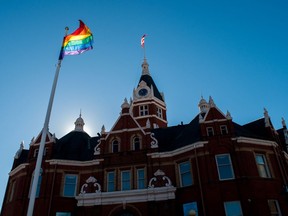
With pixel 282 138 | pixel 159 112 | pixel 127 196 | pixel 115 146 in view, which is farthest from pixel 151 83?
pixel 127 196

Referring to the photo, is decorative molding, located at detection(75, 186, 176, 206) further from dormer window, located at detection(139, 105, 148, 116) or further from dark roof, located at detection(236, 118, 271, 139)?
dormer window, located at detection(139, 105, 148, 116)

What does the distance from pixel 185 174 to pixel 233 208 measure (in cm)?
547

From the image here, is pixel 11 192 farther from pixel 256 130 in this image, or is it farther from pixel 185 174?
pixel 256 130

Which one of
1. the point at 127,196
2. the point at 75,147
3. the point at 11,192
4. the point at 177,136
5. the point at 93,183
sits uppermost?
the point at 177,136

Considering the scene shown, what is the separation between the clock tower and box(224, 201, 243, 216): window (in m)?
21.5

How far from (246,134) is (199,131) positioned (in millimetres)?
4646

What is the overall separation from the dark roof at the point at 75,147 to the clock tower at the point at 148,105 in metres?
11.9

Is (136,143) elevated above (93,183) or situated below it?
above

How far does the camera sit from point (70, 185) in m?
29.5

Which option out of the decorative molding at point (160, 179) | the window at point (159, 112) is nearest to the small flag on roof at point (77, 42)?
the decorative molding at point (160, 179)

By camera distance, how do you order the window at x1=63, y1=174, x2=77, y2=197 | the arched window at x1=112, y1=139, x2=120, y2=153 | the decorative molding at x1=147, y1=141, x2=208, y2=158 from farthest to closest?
the arched window at x1=112, y1=139, x2=120, y2=153 < the window at x1=63, y1=174, x2=77, y2=197 < the decorative molding at x1=147, y1=141, x2=208, y2=158

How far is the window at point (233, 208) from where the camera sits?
76.4ft

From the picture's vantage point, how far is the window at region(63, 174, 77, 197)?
95.0 feet

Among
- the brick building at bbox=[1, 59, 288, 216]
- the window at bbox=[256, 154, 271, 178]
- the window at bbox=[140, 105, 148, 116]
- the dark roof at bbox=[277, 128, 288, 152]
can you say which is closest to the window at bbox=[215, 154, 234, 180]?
the brick building at bbox=[1, 59, 288, 216]
